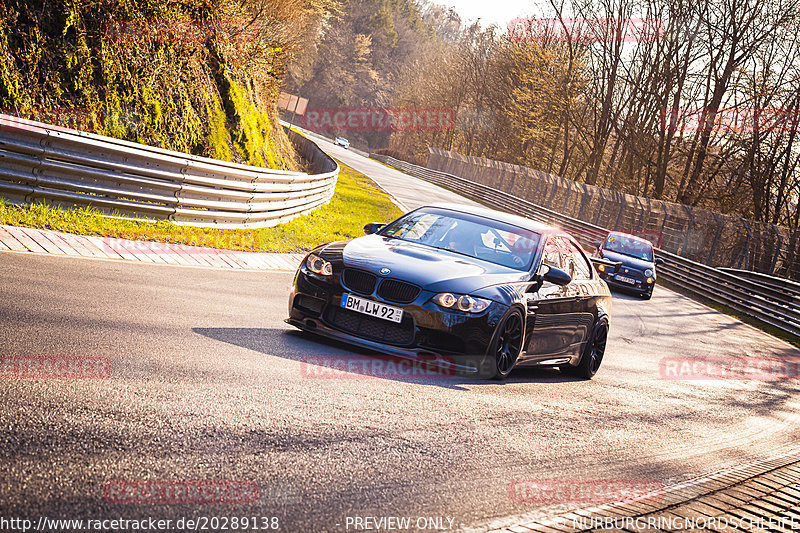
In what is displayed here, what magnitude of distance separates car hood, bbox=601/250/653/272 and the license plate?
709 inches

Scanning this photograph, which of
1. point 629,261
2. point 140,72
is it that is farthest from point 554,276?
point 629,261

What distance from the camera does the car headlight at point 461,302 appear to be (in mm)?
7027

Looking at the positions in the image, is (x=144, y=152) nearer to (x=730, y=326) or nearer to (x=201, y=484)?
(x=201, y=484)

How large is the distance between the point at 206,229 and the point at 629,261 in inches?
562

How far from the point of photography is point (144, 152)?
12.0 metres

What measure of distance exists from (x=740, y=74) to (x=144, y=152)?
110 feet

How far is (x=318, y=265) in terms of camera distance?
7.50 m

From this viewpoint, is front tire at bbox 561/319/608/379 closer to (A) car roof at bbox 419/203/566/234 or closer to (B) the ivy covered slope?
(A) car roof at bbox 419/203/566/234

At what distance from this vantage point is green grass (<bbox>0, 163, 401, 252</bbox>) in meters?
10.5

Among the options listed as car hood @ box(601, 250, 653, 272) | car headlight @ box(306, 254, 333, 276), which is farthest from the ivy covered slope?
car hood @ box(601, 250, 653, 272)

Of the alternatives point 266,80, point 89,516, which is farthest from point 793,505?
point 266,80

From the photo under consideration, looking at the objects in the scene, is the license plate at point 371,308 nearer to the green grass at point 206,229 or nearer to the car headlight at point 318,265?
the car headlight at point 318,265

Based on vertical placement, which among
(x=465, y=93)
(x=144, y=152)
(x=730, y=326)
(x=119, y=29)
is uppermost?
(x=465, y=93)

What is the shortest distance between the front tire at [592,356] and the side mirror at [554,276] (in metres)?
1.52
